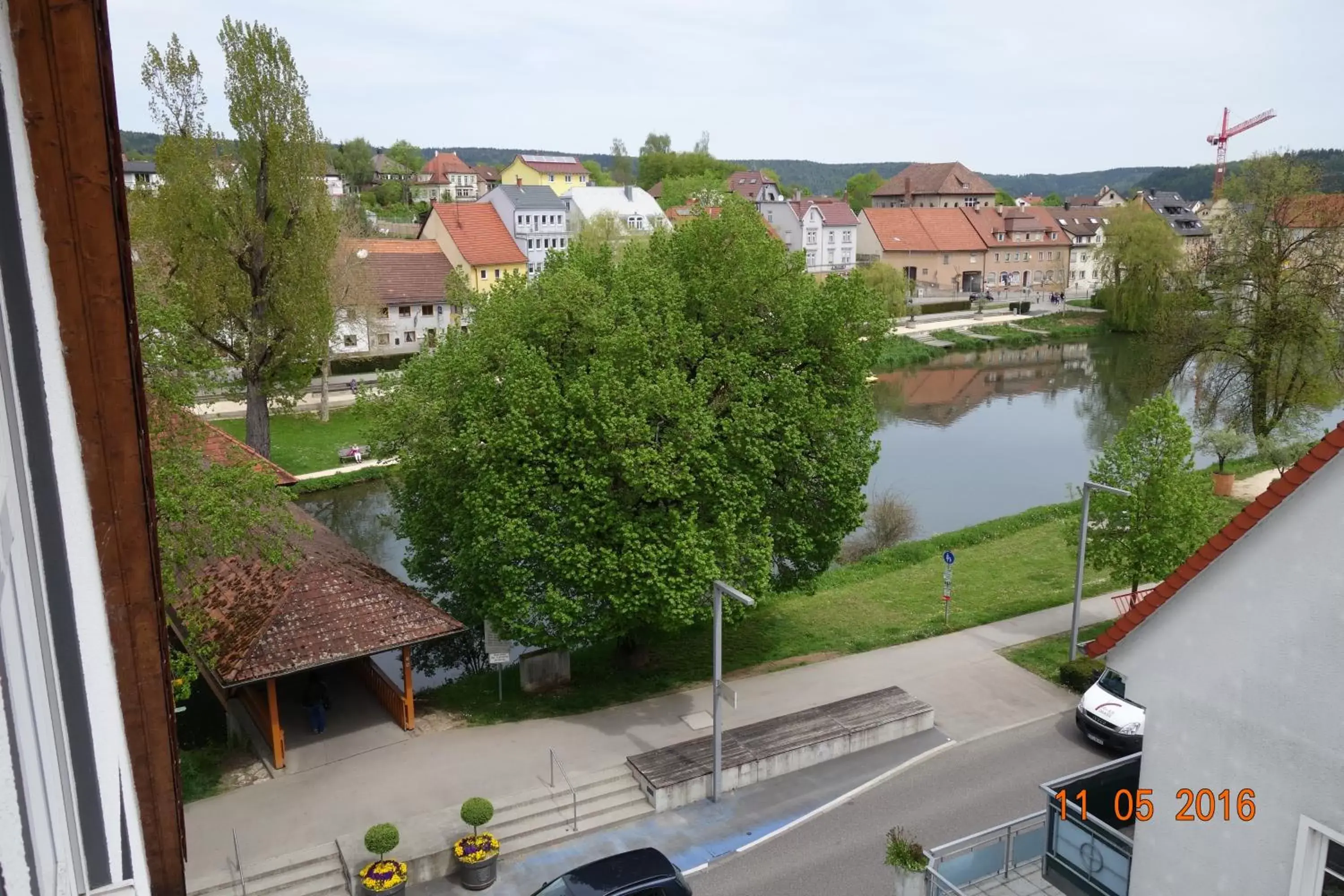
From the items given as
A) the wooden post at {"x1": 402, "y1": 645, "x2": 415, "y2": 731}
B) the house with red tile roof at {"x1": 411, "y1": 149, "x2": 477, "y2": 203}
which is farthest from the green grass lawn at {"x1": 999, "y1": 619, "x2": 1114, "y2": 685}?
the house with red tile roof at {"x1": 411, "y1": 149, "x2": 477, "y2": 203}

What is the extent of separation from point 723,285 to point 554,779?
9731 millimetres

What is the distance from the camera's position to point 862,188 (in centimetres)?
15412

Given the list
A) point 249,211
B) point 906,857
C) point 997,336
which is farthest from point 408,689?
point 997,336

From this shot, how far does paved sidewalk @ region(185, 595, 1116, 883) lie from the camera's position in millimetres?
14688

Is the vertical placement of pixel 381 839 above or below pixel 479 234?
below

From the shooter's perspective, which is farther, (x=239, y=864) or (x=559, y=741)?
(x=559, y=741)

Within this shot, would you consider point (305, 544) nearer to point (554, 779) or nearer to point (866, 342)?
point (554, 779)

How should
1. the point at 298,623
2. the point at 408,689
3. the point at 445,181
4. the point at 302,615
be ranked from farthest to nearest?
the point at 445,181 < the point at 408,689 < the point at 302,615 < the point at 298,623

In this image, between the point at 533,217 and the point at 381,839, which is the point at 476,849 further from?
the point at 533,217

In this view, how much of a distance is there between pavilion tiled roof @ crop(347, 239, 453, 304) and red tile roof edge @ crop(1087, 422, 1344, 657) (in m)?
53.8

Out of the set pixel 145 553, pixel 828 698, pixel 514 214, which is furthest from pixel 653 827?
pixel 514 214

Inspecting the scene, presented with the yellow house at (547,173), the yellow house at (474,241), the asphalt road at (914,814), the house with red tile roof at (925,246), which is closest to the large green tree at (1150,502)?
the asphalt road at (914,814)

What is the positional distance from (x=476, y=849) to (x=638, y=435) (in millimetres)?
6805

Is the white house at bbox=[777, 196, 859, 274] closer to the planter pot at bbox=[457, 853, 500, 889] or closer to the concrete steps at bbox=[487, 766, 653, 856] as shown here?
the concrete steps at bbox=[487, 766, 653, 856]
